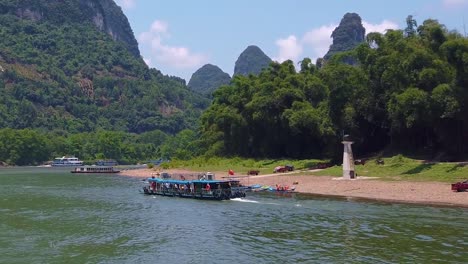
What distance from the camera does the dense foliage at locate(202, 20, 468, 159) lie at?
6719 cm

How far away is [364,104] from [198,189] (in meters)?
32.0

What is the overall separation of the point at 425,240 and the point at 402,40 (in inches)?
1843

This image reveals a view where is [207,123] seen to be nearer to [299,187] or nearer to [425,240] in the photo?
[299,187]

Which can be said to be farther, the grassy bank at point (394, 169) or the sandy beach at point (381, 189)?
the grassy bank at point (394, 169)

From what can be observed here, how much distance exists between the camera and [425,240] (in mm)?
34500

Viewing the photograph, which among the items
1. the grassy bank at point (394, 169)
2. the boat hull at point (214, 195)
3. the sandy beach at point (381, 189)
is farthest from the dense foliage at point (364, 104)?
the boat hull at point (214, 195)

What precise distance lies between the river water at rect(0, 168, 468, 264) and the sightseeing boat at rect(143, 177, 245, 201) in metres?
2.77

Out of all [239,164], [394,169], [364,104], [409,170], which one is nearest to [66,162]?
[239,164]

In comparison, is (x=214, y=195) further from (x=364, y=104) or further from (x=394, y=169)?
(x=364, y=104)

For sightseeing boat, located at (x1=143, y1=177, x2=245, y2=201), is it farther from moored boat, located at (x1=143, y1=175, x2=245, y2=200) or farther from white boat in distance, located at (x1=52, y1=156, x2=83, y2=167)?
white boat in distance, located at (x1=52, y1=156, x2=83, y2=167)

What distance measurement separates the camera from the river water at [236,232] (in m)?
31.5

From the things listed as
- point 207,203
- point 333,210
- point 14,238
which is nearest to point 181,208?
point 207,203

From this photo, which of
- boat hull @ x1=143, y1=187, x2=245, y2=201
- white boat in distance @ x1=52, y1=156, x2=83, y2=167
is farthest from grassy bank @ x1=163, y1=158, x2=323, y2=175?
white boat in distance @ x1=52, y1=156, x2=83, y2=167

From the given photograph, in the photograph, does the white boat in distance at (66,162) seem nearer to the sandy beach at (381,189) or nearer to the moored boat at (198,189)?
the sandy beach at (381,189)
